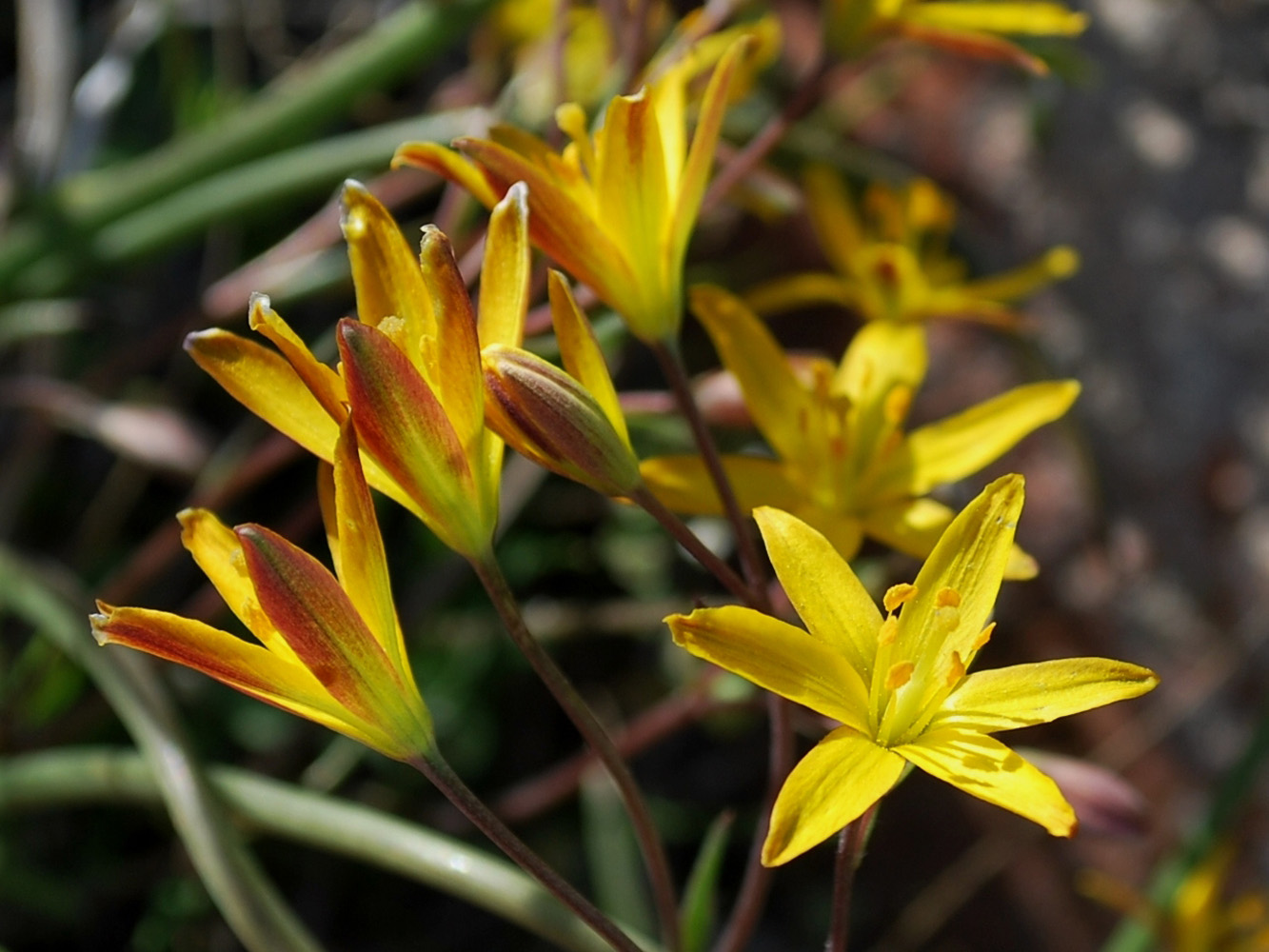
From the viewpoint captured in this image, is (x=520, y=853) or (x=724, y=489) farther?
(x=724, y=489)

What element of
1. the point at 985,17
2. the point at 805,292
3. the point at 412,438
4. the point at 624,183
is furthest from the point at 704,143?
the point at 805,292

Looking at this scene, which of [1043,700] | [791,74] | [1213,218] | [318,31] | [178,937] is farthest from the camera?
[318,31]

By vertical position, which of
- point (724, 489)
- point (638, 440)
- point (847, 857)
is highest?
point (724, 489)

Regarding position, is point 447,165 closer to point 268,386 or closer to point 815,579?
point 268,386

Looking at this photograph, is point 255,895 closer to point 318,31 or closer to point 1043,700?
point 1043,700

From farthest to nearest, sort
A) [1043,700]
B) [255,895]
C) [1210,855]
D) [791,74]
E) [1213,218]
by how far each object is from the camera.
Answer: [791,74]
[1213,218]
[1210,855]
[255,895]
[1043,700]

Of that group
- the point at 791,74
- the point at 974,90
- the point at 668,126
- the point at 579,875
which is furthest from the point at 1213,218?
the point at 579,875

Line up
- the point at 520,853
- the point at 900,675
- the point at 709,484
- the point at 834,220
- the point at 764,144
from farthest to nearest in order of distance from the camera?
the point at 834,220
the point at 764,144
the point at 709,484
the point at 900,675
the point at 520,853
